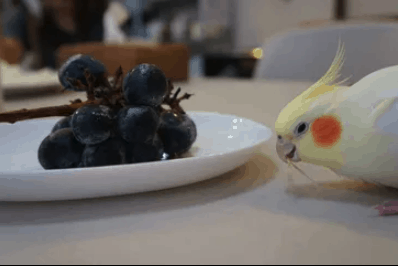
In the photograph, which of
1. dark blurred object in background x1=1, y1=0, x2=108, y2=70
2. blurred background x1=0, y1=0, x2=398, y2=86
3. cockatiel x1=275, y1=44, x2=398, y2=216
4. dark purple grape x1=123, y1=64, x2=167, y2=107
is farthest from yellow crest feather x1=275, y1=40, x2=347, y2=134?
dark blurred object in background x1=1, y1=0, x2=108, y2=70

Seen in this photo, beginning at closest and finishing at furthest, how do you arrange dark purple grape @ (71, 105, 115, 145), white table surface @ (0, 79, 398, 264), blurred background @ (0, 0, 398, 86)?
white table surface @ (0, 79, 398, 264)
dark purple grape @ (71, 105, 115, 145)
blurred background @ (0, 0, 398, 86)

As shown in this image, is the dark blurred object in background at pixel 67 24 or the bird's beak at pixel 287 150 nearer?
the bird's beak at pixel 287 150

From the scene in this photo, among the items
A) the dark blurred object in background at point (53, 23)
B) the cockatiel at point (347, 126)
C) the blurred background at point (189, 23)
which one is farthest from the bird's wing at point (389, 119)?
the dark blurred object in background at point (53, 23)

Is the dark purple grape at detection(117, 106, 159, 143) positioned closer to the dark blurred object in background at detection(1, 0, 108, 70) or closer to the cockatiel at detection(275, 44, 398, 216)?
the cockatiel at detection(275, 44, 398, 216)

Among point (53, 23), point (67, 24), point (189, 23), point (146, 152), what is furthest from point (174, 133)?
point (189, 23)

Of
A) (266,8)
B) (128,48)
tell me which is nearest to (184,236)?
(128,48)

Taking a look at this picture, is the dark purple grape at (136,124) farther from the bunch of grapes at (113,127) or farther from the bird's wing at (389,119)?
the bird's wing at (389,119)

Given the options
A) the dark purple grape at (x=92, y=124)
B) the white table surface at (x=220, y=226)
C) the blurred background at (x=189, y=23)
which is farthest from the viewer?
the blurred background at (x=189, y=23)
